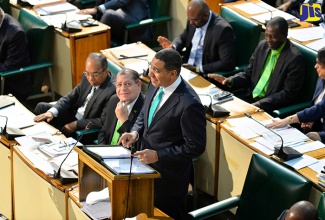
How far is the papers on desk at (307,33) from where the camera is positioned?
23.0 feet

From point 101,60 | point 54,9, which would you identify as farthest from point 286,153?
point 54,9

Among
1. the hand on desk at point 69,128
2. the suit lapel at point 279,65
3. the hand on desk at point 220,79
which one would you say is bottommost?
the hand on desk at point 69,128

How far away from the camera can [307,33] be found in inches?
281

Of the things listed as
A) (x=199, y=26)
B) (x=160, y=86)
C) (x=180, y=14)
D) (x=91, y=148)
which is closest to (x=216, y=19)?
(x=199, y=26)

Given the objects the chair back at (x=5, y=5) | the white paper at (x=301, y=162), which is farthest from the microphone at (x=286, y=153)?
the chair back at (x=5, y=5)

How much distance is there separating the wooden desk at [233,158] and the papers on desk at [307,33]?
136cm

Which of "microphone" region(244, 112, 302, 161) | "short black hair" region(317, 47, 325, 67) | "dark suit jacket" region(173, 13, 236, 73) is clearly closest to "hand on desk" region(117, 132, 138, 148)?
"microphone" region(244, 112, 302, 161)

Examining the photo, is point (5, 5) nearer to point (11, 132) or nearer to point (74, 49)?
point (74, 49)

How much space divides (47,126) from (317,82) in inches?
84.9

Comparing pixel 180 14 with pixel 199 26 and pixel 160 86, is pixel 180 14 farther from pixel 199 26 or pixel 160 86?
pixel 160 86

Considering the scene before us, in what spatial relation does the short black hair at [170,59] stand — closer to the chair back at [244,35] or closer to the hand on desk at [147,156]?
the hand on desk at [147,156]

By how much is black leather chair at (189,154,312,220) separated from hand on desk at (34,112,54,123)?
1.93 meters

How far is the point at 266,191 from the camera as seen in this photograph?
480 cm

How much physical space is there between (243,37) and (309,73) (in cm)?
97
